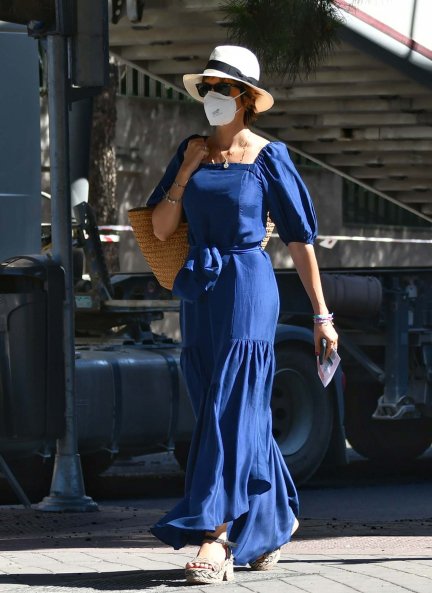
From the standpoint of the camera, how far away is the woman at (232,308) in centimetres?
654

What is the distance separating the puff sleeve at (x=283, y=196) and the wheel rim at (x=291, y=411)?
5915mm

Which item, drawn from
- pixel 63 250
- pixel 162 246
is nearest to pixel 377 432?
pixel 63 250

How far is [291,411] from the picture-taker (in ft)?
41.8

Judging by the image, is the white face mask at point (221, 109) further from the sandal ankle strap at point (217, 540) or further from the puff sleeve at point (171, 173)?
the sandal ankle strap at point (217, 540)

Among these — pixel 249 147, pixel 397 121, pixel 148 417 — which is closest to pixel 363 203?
pixel 397 121

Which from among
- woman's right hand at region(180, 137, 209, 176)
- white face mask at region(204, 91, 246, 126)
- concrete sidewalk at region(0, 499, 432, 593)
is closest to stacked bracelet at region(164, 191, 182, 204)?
woman's right hand at region(180, 137, 209, 176)

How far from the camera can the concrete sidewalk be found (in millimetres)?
6234

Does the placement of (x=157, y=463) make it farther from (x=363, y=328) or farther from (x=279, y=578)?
(x=279, y=578)

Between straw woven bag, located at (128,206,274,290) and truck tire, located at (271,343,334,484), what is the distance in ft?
18.6

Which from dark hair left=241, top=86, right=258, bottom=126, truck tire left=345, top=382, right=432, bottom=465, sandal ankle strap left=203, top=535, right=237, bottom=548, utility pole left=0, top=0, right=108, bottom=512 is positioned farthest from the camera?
truck tire left=345, top=382, right=432, bottom=465

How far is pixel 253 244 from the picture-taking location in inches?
265

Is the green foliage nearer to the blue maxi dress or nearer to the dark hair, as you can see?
the dark hair

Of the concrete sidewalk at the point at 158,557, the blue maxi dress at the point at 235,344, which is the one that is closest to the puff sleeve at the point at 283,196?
the blue maxi dress at the point at 235,344

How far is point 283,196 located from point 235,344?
592 mm
